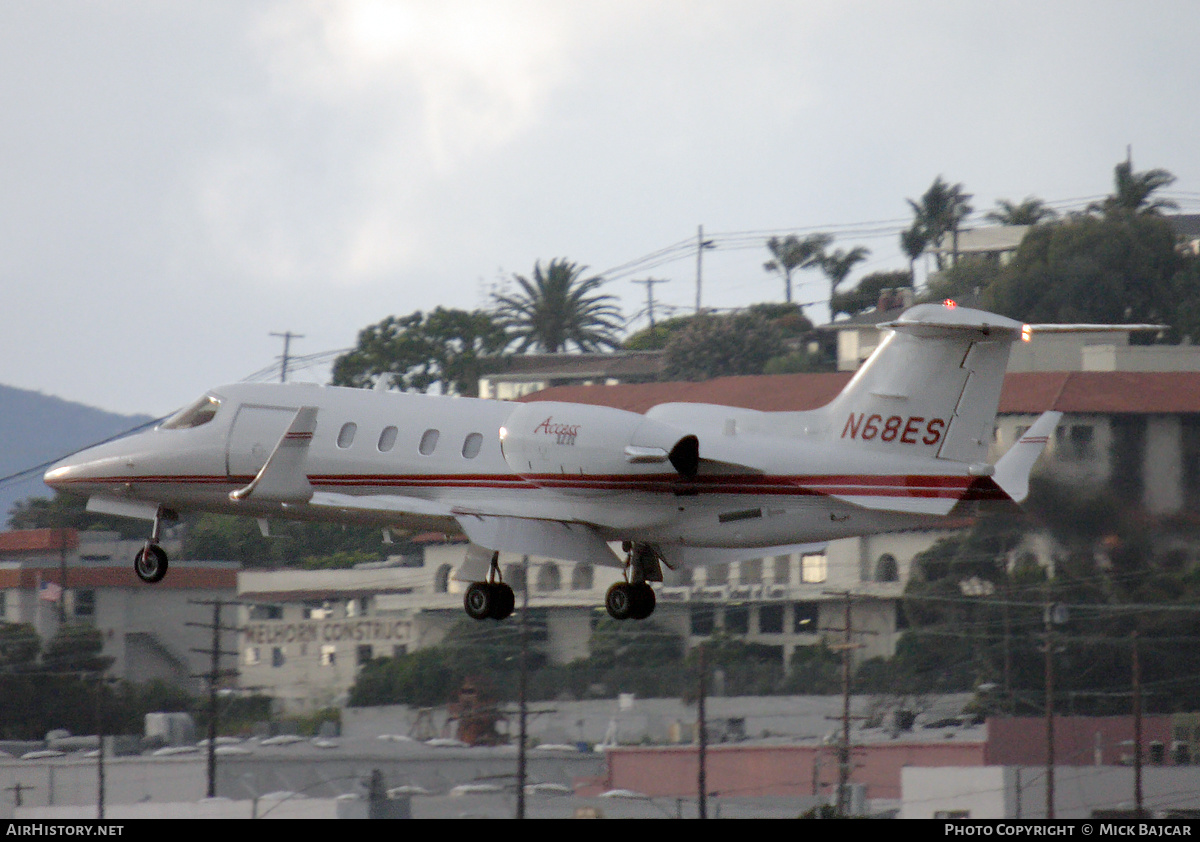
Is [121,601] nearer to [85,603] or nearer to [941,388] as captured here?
[85,603]

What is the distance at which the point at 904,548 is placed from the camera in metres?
65.1

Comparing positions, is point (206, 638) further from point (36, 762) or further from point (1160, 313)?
point (1160, 313)

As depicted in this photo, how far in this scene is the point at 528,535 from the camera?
27.0 metres

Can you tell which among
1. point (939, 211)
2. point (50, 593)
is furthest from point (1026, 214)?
point (50, 593)

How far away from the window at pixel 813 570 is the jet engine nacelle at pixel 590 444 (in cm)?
4463

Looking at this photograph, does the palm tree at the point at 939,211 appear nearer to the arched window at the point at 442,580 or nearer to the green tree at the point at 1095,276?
the green tree at the point at 1095,276


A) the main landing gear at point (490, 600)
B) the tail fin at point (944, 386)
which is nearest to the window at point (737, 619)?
the main landing gear at point (490, 600)

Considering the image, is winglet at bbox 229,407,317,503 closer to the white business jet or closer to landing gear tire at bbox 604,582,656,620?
the white business jet

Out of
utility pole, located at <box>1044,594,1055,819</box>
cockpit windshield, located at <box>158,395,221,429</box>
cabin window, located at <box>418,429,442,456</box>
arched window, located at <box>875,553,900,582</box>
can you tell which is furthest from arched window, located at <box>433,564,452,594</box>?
cabin window, located at <box>418,429,442,456</box>

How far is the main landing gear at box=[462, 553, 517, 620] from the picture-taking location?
28.6 meters

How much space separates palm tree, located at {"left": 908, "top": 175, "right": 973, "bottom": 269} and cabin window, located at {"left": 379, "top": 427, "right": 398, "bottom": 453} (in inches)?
4038

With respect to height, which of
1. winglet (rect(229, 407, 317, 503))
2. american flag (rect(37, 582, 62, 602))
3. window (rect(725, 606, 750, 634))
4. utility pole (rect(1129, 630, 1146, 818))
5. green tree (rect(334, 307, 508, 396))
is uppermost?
green tree (rect(334, 307, 508, 396))

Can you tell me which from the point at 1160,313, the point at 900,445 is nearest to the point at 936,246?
the point at 1160,313

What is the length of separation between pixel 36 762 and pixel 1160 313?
69063 mm
